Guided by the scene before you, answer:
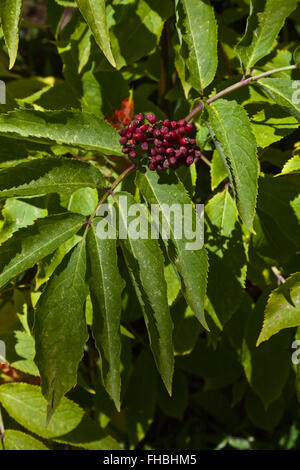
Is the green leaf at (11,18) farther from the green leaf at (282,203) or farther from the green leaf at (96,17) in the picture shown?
the green leaf at (282,203)

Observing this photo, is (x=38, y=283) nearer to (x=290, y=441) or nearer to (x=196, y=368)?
(x=196, y=368)

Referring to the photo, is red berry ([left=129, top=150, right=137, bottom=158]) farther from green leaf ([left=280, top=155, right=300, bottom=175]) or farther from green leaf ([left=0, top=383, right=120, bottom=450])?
green leaf ([left=0, top=383, right=120, bottom=450])

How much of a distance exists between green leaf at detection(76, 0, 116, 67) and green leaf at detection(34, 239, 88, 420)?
43 centimetres

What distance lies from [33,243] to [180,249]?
0.26 meters

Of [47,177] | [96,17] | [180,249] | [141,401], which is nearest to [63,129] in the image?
[47,177]

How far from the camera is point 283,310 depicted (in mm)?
1034

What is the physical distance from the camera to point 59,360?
2.95ft

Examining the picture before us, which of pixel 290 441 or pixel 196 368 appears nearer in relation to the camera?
pixel 196 368

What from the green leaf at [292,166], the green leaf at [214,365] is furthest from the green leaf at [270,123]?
the green leaf at [214,365]

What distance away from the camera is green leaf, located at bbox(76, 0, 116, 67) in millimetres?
857

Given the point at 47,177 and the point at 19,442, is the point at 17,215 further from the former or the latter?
the point at 19,442

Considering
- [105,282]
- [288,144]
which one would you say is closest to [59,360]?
[105,282]

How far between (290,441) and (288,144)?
1.31 m
